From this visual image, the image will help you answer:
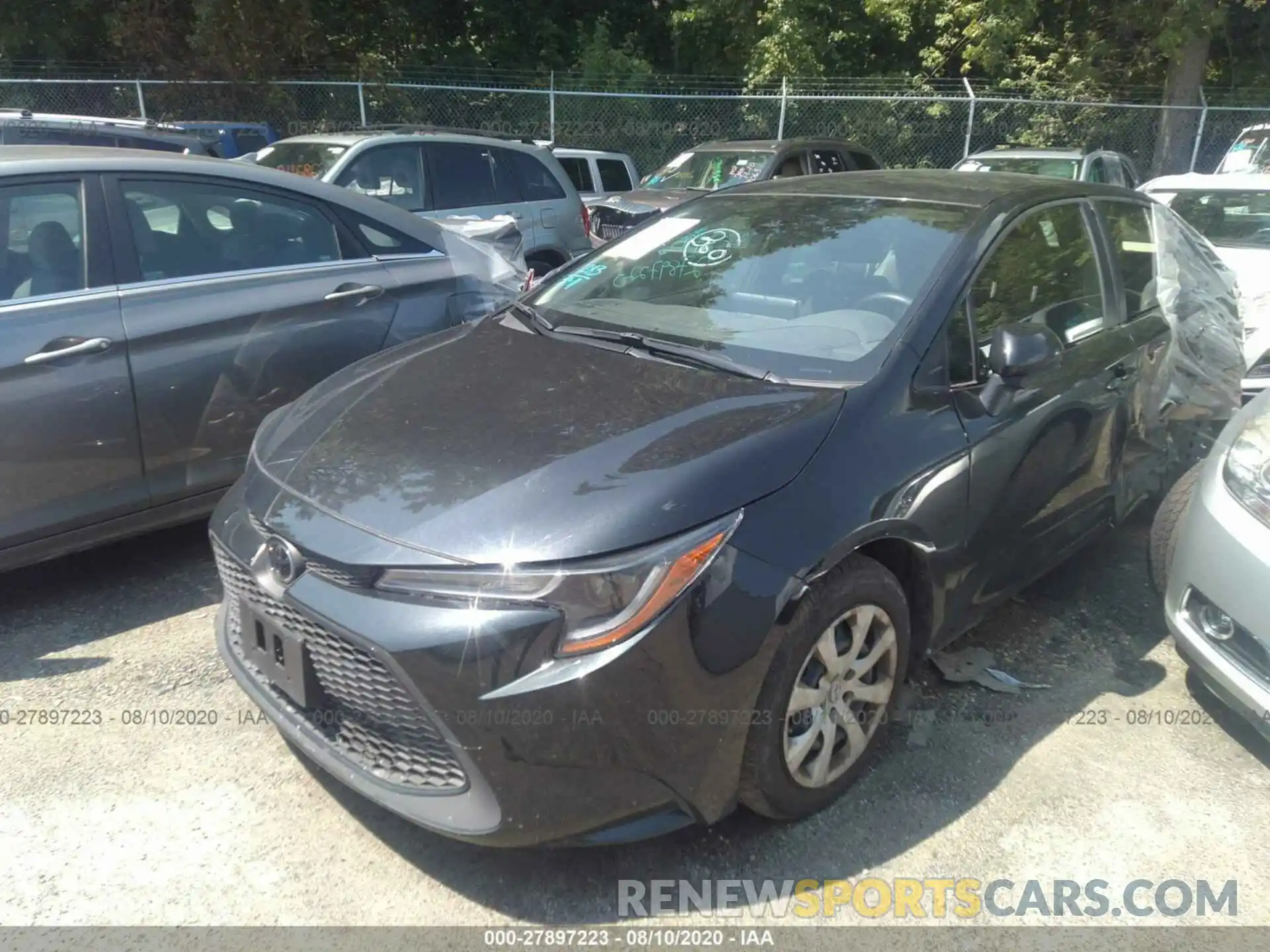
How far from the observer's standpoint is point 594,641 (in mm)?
2160

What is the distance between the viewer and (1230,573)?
2963mm

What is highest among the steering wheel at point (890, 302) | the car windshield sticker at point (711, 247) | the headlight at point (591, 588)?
the car windshield sticker at point (711, 247)

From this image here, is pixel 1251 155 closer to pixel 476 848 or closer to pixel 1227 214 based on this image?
pixel 1227 214

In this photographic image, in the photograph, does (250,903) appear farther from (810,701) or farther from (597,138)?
(597,138)

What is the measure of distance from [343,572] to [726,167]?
9.59 m

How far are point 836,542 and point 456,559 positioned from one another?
92 centimetres

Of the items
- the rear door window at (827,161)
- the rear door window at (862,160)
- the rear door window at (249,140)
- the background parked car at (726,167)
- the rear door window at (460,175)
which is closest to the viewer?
the rear door window at (460,175)

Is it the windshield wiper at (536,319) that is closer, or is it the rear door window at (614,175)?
the windshield wiper at (536,319)

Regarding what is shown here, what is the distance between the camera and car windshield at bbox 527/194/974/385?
299cm

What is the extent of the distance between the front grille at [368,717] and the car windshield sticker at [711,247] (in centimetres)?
191

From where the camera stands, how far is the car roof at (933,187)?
348cm

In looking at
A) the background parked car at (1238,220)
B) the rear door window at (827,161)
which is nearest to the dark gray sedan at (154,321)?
the background parked car at (1238,220)

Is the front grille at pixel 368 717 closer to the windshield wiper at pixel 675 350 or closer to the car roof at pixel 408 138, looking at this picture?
the windshield wiper at pixel 675 350

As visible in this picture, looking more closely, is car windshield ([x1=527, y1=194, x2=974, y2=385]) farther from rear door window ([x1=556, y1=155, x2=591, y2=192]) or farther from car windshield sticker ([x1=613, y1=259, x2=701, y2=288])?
rear door window ([x1=556, y1=155, x2=591, y2=192])
